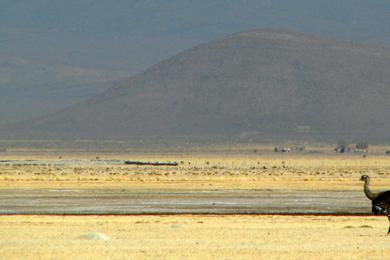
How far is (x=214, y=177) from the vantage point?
70.9 metres

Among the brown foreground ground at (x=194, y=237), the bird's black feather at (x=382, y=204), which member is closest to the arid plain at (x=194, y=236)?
the brown foreground ground at (x=194, y=237)

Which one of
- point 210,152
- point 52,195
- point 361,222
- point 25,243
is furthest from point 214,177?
point 210,152

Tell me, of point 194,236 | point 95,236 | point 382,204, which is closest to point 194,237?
point 194,236

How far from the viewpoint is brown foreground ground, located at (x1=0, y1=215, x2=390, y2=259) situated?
24781 millimetres

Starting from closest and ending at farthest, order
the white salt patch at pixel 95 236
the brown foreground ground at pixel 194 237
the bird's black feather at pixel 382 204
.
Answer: the brown foreground ground at pixel 194 237
the white salt patch at pixel 95 236
the bird's black feather at pixel 382 204

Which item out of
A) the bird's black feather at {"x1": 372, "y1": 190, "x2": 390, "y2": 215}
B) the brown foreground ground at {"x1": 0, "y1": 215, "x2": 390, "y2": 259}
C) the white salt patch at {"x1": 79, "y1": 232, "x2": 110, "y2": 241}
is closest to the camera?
the brown foreground ground at {"x1": 0, "y1": 215, "x2": 390, "y2": 259}

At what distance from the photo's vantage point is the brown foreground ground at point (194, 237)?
2478 centimetres

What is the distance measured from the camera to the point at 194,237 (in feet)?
94.1

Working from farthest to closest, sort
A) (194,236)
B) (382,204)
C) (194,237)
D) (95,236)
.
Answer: (194,236) < (194,237) < (382,204) < (95,236)

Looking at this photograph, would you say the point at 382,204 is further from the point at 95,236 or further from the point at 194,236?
the point at 95,236

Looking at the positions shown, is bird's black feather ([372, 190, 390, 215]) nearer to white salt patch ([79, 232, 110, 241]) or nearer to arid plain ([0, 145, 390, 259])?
arid plain ([0, 145, 390, 259])

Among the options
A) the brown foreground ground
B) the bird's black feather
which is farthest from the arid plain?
the bird's black feather

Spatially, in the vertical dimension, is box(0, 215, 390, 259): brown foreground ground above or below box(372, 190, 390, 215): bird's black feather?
below

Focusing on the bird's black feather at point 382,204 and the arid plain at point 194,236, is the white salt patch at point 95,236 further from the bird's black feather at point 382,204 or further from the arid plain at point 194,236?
the bird's black feather at point 382,204
